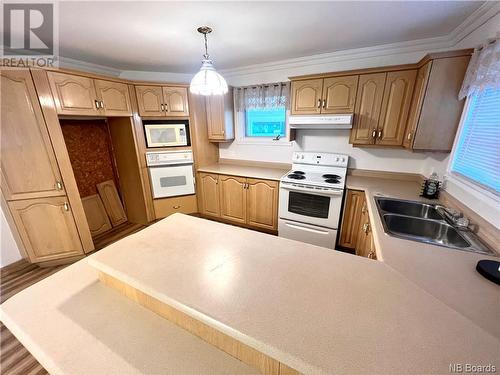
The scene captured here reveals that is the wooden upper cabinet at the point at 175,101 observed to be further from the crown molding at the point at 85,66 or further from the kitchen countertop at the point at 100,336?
the kitchen countertop at the point at 100,336

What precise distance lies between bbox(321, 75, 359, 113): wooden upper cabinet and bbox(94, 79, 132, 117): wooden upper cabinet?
2395 millimetres

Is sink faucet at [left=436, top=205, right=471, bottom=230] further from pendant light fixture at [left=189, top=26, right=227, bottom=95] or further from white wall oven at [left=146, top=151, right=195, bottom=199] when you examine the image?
white wall oven at [left=146, top=151, right=195, bottom=199]

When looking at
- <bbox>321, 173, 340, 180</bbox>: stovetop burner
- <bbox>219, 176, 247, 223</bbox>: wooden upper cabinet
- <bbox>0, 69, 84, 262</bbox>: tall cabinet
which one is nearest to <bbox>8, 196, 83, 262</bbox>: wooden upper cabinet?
<bbox>0, 69, 84, 262</bbox>: tall cabinet

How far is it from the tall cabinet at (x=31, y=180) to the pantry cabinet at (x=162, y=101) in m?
1.01

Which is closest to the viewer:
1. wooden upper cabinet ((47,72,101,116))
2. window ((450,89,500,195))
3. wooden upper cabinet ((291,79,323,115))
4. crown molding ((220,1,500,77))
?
window ((450,89,500,195))

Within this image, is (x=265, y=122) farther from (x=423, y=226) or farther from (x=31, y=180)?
(x=31, y=180)

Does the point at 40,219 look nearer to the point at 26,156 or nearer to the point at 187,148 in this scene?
the point at 26,156

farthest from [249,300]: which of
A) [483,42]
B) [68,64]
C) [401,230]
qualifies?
[68,64]

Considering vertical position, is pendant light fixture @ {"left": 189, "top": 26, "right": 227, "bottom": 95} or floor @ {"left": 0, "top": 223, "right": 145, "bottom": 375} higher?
pendant light fixture @ {"left": 189, "top": 26, "right": 227, "bottom": 95}

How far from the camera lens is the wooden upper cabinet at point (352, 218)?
213 cm

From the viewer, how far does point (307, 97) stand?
2363 millimetres

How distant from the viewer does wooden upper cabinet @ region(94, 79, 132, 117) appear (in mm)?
2285

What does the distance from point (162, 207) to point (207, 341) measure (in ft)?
8.52

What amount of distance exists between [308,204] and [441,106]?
1442 millimetres
